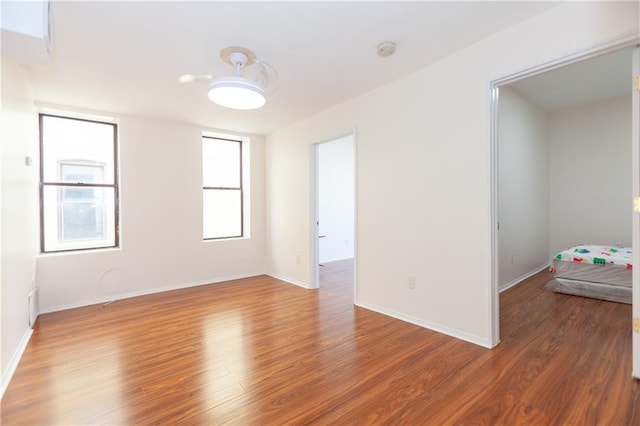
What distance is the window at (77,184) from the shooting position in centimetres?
354

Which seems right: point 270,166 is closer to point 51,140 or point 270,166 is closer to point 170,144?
point 170,144

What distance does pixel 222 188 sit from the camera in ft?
16.2

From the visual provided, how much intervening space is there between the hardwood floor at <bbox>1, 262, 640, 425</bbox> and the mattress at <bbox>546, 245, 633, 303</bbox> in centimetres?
17

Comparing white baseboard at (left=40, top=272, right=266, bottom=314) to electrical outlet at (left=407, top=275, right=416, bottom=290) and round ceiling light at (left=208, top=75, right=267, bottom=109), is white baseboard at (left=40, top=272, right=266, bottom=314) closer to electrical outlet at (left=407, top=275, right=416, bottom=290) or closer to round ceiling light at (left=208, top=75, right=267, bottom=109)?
electrical outlet at (left=407, top=275, right=416, bottom=290)

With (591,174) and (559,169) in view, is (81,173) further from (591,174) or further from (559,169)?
(591,174)

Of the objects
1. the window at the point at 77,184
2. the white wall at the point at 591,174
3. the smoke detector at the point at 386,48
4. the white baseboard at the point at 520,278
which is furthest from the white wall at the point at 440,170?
the white wall at the point at 591,174

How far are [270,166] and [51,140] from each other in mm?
2876

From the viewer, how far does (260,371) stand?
6.84 ft

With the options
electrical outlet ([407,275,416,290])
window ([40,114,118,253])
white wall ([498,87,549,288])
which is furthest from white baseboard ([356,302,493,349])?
window ([40,114,118,253])

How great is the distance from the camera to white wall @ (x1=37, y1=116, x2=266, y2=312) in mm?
3537

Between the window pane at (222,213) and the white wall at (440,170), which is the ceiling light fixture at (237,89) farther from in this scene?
the window pane at (222,213)

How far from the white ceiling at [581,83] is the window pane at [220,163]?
14.0 feet

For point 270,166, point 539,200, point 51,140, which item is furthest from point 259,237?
point 539,200

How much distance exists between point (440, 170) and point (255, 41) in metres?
1.91
